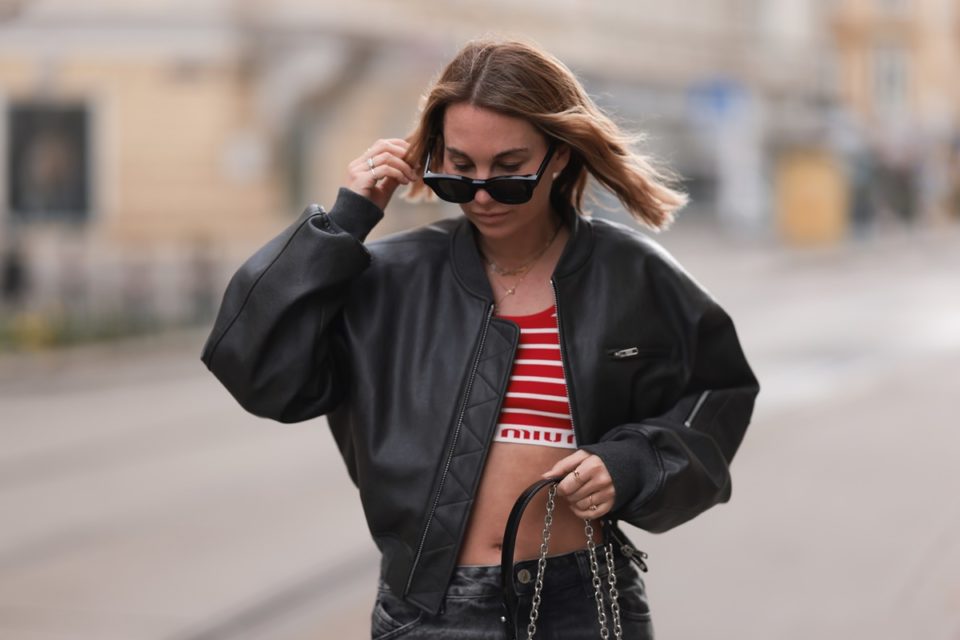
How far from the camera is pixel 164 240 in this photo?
24625 millimetres

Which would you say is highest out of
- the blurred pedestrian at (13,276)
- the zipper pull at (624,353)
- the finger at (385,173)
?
the finger at (385,173)

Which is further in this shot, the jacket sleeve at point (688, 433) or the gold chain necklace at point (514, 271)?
the gold chain necklace at point (514, 271)

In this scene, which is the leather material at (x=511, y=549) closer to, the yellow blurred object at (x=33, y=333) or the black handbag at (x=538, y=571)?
the black handbag at (x=538, y=571)

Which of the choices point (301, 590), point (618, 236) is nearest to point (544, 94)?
point (618, 236)

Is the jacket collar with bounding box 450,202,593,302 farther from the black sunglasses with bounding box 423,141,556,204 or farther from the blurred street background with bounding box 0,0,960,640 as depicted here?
the blurred street background with bounding box 0,0,960,640

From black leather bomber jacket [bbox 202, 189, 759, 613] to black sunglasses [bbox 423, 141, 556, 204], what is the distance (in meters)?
0.17

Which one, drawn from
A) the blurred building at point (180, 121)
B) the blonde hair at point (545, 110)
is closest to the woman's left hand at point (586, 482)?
the blonde hair at point (545, 110)

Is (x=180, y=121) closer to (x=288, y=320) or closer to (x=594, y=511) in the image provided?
(x=288, y=320)

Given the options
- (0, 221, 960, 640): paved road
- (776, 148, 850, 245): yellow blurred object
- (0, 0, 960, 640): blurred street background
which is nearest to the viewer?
(0, 221, 960, 640): paved road

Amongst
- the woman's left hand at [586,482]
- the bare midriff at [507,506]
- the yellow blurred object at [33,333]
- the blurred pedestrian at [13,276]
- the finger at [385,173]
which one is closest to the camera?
the woman's left hand at [586,482]

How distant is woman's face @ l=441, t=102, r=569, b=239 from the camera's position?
2.52 metres

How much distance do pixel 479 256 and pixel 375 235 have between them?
18670mm

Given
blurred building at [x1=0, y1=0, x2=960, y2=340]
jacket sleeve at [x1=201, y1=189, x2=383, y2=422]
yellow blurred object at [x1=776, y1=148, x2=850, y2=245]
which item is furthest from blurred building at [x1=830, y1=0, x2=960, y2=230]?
jacket sleeve at [x1=201, y1=189, x2=383, y2=422]

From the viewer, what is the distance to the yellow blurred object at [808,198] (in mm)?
43531
